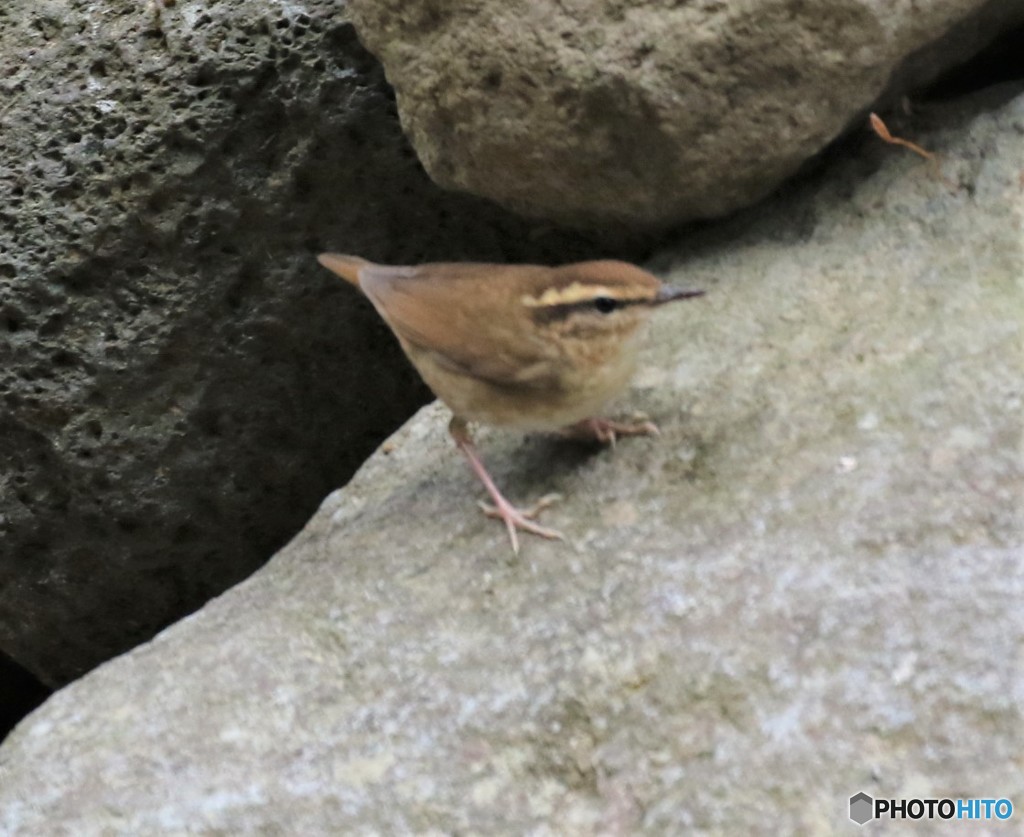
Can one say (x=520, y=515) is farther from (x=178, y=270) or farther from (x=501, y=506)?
(x=178, y=270)

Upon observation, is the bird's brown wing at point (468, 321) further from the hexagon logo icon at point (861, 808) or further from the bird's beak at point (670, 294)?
the hexagon logo icon at point (861, 808)

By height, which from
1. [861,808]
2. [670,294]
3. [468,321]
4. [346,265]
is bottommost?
[861,808]

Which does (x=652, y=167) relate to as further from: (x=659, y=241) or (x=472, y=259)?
(x=472, y=259)

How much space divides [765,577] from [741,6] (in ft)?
4.64

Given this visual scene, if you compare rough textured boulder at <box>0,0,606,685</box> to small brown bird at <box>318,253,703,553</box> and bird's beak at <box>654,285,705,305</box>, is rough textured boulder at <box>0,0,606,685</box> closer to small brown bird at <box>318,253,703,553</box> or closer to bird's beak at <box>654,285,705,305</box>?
small brown bird at <box>318,253,703,553</box>

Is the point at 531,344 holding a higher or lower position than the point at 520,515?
higher

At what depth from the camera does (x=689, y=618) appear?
204 centimetres

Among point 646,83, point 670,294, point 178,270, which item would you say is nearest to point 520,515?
point 670,294

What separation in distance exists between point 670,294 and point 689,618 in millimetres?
802

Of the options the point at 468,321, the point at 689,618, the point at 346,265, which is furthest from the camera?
the point at 346,265

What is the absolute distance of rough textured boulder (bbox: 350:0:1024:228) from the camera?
2.58 m

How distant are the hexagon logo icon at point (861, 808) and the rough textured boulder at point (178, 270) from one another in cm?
230

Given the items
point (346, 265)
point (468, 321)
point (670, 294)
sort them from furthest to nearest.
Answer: point (346, 265), point (468, 321), point (670, 294)

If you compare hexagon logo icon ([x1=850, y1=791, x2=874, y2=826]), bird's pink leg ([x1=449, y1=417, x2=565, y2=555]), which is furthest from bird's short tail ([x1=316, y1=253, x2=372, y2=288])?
hexagon logo icon ([x1=850, y1=791, x2=874, y2=826])
